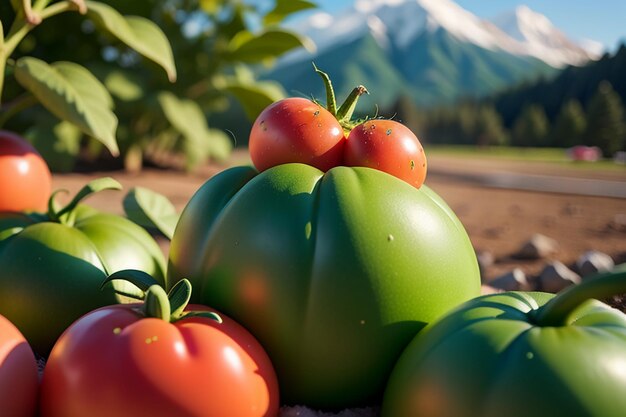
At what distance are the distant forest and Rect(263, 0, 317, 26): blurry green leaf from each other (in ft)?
111

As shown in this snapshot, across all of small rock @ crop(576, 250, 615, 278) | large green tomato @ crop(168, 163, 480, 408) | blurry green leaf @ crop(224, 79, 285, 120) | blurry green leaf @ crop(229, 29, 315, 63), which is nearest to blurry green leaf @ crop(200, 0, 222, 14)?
blurry green leaf @ crop(229, 29, 315, 63)

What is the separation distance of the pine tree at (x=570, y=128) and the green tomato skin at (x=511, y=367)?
48486 millimetres

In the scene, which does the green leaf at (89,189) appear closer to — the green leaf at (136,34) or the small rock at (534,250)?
the green leaf at (136,34)

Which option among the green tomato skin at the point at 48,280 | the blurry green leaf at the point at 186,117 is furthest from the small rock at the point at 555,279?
the blurry green leaf at the point at 186,117

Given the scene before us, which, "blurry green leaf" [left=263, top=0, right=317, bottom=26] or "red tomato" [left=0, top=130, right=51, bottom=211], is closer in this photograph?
"red tomato" [left=0, top=130, right=51, bottom=211]

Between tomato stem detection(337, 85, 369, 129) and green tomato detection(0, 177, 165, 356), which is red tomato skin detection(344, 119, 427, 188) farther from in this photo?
green tomato detection(0, 177, 165, 356)

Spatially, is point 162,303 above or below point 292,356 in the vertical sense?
above

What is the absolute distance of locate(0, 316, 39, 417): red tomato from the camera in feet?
4.06

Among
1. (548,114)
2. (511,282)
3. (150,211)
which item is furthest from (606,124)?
(150,211)

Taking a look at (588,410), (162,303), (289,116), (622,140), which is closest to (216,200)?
(289,116)

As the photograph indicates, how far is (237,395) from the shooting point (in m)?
1.22

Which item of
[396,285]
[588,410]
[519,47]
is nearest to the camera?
[588,410]

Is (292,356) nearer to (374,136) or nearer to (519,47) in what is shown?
(374,136)

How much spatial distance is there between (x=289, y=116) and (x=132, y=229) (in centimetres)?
76
